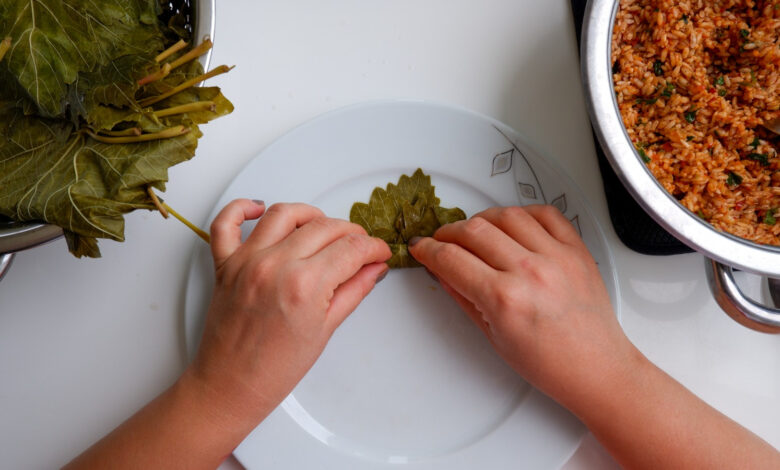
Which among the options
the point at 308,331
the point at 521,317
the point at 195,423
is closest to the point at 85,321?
the point at 195,423

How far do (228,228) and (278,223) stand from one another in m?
0.06

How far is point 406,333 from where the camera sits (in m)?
0.72

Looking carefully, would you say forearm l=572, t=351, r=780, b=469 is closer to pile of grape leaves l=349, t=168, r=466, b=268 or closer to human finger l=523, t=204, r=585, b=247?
human finger l=523, t=204, r=585, b=247

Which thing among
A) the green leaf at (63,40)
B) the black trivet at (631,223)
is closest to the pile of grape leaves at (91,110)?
the green leaf at (63,40)

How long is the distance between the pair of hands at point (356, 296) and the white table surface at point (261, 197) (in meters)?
0.11

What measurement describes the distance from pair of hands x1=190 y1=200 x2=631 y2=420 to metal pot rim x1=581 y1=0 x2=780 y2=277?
0.49 ft

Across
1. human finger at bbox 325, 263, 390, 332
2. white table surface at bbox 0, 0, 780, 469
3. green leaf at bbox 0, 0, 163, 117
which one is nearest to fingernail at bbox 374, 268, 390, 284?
human finger at bbox 325, 263, 390, 332

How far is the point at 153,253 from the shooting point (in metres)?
0.75

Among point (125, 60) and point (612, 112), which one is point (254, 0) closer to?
point (125, 60)

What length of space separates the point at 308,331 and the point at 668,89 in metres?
0.51

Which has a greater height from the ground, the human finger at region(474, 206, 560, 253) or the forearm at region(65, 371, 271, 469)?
the human finger at region(474, 206, 560, 253)

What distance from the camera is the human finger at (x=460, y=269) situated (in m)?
0.64

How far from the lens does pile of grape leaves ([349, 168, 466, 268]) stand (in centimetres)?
73

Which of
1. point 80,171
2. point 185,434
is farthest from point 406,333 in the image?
point 80,171
